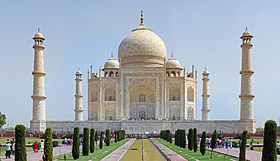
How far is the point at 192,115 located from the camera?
3175 centimetres

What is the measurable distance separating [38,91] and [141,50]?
426 inches

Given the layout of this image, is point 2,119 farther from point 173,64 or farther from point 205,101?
point 205,101

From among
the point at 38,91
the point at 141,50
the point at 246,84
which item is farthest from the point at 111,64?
the point at 246,84

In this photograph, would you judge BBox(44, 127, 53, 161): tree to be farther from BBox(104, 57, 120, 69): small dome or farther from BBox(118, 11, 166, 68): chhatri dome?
BBox(104, 57, 120, 69): small dome

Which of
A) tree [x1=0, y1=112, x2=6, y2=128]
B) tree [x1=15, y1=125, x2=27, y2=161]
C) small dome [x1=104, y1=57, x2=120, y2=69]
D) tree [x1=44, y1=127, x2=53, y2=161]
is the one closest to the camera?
tree [x1=15, y1=125, x2=27, y2=161]

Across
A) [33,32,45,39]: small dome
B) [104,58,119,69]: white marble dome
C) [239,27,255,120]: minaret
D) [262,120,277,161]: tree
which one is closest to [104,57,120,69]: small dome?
[104,58,119,69]: white marble dome

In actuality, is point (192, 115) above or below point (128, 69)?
below

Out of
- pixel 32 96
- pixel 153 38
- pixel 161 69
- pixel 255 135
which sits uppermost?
pixel 153 38

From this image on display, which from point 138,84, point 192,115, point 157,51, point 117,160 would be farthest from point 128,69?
point 117,160

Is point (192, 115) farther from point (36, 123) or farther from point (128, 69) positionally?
point (36, 123)

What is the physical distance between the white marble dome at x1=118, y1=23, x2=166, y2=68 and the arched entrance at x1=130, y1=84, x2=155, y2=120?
94.4 inches

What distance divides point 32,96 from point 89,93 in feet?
24.7

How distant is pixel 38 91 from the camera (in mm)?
25594

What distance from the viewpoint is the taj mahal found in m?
25.6
